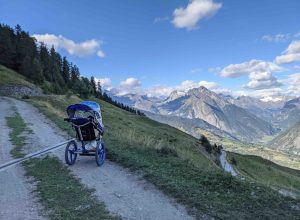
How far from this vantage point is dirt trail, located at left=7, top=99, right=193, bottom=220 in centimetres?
856

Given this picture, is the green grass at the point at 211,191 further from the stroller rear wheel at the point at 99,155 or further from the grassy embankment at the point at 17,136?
the grassy embankment at the point at 17,136

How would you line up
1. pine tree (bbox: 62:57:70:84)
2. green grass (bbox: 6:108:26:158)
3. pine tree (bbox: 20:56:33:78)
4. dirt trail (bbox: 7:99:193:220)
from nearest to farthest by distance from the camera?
dirt trail (bbox: 7:99:193:220)
green grass (bbox: 6:108:26:158)
pine tree (bbox: 20:56:33:78)
pine tree (bbox: 62:57:70:84)

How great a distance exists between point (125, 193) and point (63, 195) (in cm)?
192

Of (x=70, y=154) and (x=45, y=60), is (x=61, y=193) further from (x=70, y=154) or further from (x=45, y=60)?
(x=45, y=60)

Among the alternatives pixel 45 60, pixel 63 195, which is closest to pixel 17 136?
pixel 63 195

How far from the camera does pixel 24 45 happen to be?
111 metres

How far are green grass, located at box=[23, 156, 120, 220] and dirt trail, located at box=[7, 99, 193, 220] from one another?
35cm

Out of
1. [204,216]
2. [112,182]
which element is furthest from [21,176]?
[204,216]

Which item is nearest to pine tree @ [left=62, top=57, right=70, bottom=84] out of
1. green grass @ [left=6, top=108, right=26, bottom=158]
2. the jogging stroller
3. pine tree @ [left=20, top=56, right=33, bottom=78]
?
pine tree @ [left=20, top=56, right=33, bottom=78]

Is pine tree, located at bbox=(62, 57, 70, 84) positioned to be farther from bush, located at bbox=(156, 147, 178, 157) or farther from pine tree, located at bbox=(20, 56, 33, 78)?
bush, located at bbox=(156, 147, 178, 157)

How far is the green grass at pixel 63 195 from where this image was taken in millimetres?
8469

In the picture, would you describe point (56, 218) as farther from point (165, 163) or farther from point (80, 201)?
point (165, 163)

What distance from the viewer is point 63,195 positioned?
1005cm

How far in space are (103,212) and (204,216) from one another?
262 centimetres
